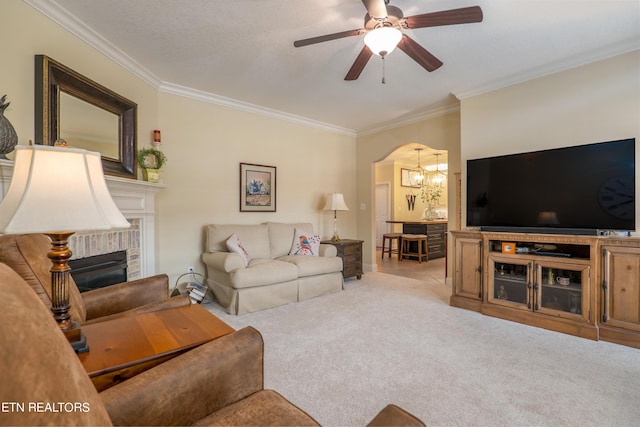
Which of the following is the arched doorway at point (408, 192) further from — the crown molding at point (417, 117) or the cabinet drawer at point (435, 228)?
the crown molding at point (417, 117)

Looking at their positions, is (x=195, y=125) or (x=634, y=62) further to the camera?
(x=195, y=125)

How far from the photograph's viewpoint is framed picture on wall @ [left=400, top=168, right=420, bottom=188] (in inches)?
355

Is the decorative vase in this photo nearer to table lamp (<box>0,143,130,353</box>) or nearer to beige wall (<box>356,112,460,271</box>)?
table lamp (<box>0,143,130,353</box>)

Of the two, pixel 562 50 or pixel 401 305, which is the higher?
pixel 562 50

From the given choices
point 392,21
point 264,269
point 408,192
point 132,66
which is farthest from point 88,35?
point 408,192

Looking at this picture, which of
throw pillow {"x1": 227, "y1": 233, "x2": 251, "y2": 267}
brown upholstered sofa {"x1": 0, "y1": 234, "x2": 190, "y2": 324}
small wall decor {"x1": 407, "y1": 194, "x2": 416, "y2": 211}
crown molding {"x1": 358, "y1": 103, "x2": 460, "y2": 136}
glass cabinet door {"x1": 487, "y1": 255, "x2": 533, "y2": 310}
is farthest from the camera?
small wall decor {"x1": 407, "y1": 194, "x2": 416, "y2": 211}

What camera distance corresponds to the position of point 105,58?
2.73 metres

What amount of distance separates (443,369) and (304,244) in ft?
8.57

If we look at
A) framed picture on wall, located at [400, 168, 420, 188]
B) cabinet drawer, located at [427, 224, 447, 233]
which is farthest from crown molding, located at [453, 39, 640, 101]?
framed picture on wall, located at [400, 168, 420, 188]

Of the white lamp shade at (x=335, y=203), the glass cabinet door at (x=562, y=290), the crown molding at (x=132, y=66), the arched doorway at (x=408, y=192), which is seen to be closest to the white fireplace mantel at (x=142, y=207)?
the crown molding at (x=132, y=66)

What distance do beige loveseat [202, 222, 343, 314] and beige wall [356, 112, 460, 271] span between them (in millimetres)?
1409

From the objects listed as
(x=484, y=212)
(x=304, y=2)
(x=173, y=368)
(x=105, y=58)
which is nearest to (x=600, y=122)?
(x=484, y=212)

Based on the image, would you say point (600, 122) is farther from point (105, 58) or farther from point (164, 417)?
point (105, 58)

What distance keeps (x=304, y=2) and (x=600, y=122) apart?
291 cm
